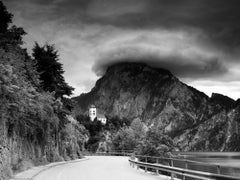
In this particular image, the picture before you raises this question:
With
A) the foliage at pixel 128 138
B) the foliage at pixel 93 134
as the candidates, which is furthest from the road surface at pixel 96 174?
the foliage at pixel 93 134

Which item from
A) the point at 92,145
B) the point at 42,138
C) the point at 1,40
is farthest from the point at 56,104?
the point at 92,145

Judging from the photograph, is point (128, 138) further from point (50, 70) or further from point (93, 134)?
point (93, 134)

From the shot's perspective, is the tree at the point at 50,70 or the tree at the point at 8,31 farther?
the tree at the point at 50,70

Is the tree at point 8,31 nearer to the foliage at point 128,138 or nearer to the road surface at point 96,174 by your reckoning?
the road surface at point 96,174

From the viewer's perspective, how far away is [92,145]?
152 metres

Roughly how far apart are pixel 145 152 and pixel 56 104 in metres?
12.8

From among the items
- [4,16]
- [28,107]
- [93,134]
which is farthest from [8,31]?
[93,134]

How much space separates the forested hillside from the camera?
23688 millimetres

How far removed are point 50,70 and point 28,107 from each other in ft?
72.4

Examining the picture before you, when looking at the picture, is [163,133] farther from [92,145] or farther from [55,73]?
[92,145]

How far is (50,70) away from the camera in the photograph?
53188 millimetres

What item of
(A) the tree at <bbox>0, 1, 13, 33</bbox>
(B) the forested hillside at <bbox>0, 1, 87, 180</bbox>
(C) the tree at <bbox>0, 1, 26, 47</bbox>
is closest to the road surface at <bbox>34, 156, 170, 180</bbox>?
(B) the forested hillside at <bbox>0, 1, 87, 180</bbox>

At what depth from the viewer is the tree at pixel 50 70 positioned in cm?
5275

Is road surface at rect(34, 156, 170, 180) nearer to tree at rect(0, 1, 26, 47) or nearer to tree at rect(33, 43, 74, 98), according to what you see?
tree at rect(0, 1, 26, 47)
